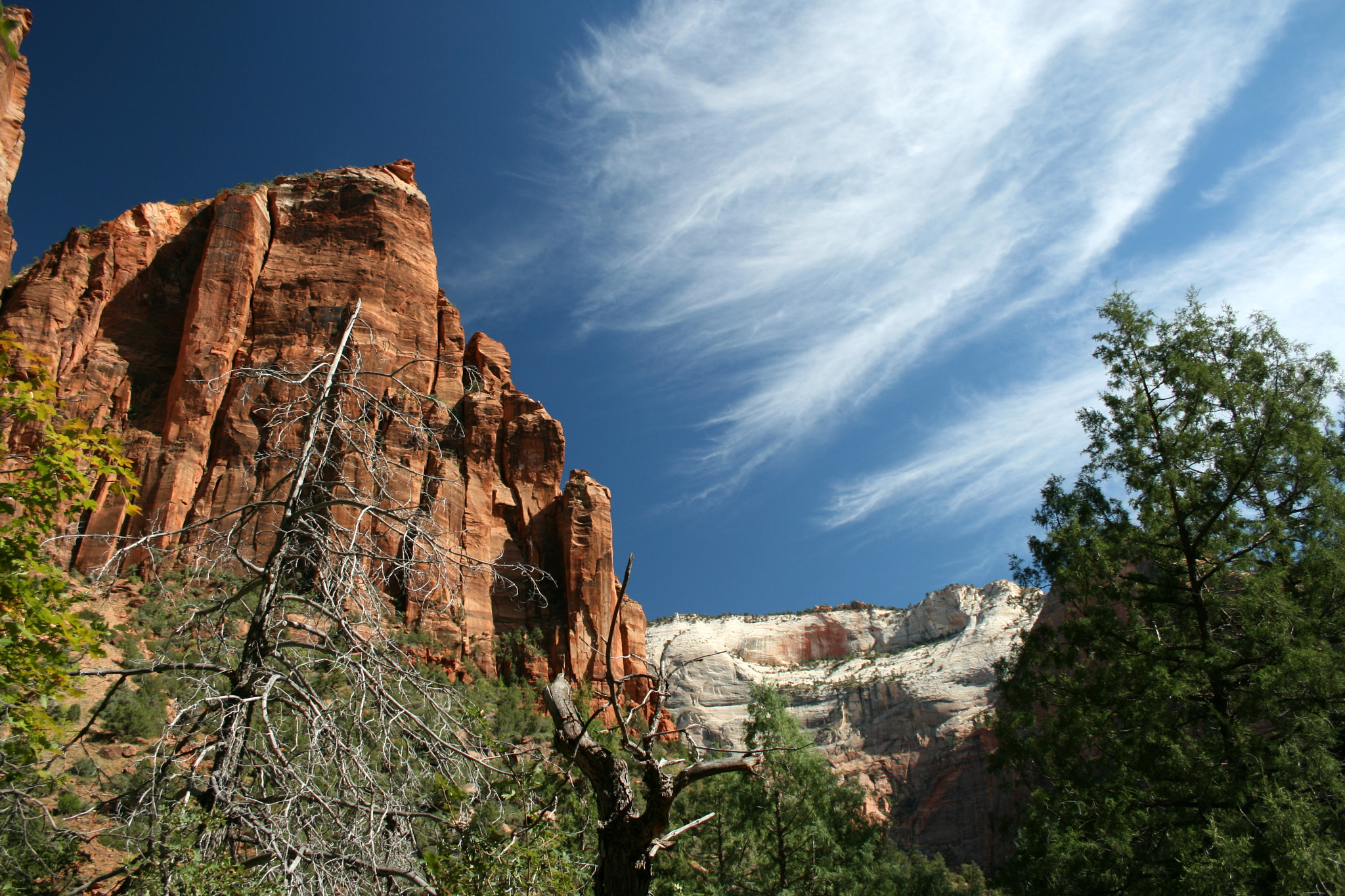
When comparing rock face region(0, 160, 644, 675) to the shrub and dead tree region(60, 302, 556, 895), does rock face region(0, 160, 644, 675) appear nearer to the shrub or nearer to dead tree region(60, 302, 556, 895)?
the shrub

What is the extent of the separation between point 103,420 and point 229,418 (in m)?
4.90

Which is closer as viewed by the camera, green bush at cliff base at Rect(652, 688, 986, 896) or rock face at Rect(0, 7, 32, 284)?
green bush at cliff base at Rect(652, 688, 986, 896)

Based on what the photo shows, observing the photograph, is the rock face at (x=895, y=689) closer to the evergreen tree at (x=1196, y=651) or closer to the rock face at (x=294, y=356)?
the rock face at (x=294, y=356)

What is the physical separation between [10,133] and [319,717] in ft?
104

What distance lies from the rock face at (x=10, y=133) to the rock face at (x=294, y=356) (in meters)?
8.89

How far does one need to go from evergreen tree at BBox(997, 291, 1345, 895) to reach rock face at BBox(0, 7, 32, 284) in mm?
31612

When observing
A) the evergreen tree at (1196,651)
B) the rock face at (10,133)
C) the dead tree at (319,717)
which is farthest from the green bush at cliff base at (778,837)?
the rock face at (10,133)

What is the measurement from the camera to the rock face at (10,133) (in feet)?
80.9

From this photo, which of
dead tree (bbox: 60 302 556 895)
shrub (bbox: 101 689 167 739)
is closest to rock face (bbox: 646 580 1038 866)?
shrub (bbox: 101 689 167 739)

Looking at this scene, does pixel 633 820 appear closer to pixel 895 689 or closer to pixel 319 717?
pixel 319 717

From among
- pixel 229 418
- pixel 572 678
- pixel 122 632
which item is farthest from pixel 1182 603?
pixel 229 418

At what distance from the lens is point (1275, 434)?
12469mm

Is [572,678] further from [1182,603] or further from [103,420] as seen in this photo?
[1182,603]

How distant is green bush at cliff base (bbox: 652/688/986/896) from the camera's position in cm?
1912
